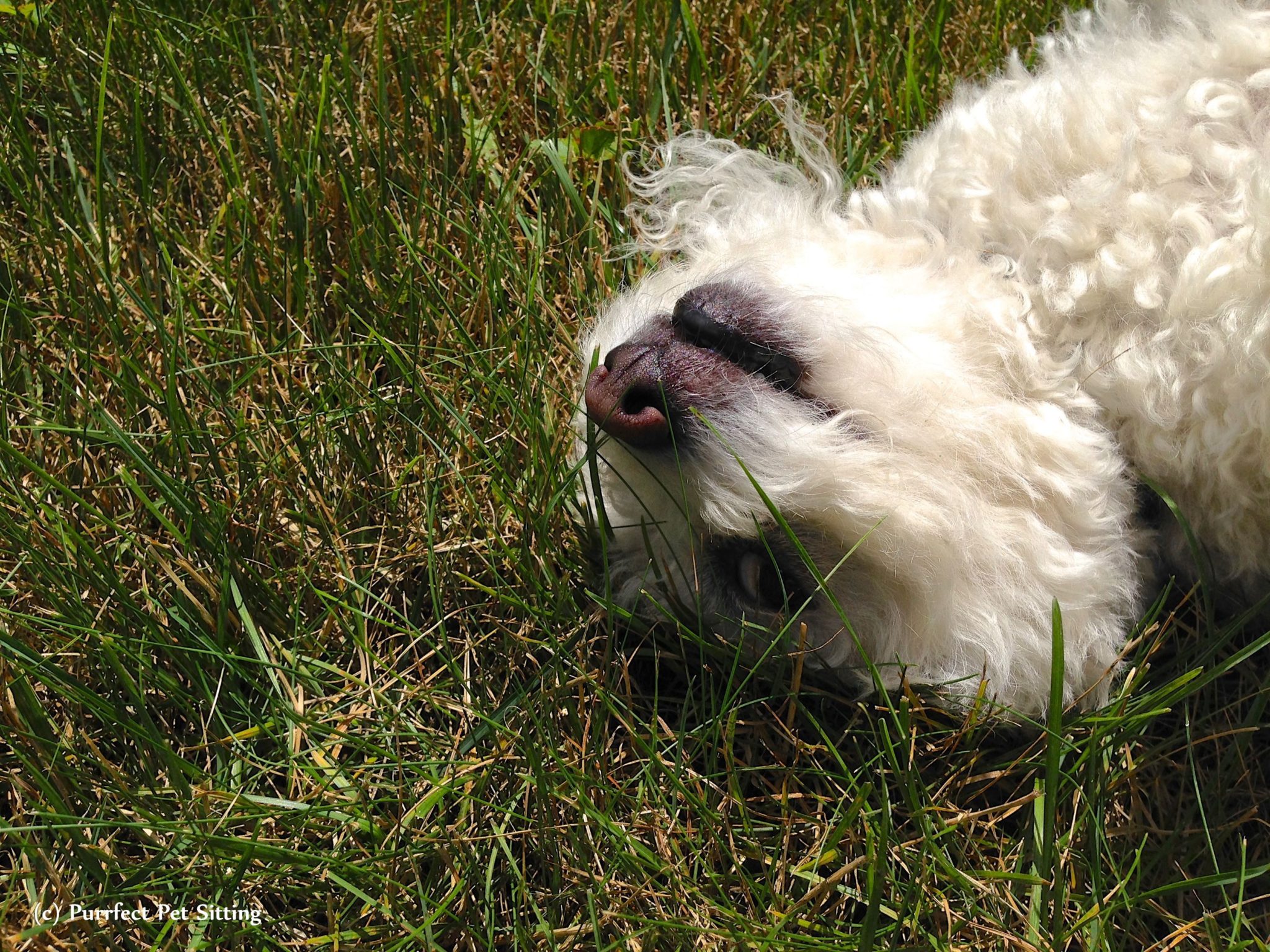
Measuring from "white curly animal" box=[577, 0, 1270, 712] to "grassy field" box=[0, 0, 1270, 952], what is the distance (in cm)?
16

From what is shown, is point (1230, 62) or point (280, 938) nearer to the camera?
point (280, 938)

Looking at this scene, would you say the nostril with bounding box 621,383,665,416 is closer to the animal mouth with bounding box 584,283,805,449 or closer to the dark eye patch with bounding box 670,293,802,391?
the animal mouth with bounding box 584,283,805,449

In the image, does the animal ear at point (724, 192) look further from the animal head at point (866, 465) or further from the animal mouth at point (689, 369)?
the animal mouth at point (689, 369)

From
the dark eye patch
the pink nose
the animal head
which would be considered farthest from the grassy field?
the dark eye patch

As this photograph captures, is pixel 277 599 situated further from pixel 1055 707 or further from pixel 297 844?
pixel 1055 707

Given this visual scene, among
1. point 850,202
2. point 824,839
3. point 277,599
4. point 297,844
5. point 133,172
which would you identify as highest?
point 133,172

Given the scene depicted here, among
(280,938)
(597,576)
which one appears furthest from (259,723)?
(597,576)

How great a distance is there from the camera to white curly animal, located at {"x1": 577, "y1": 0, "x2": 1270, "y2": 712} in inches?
70.9

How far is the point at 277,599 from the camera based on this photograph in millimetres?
2086

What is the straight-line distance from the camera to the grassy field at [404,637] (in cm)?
181

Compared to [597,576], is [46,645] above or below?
above

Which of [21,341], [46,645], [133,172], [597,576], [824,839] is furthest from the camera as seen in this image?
[133,172]

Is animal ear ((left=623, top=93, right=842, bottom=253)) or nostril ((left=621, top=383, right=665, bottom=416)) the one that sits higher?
animal ear ((left=623, top=93, right=842, bottom=253))

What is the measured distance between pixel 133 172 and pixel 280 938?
1926 millimetres
